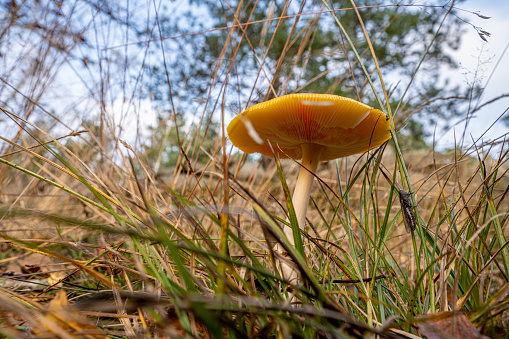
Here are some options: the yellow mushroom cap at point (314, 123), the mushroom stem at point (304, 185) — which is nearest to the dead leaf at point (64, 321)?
the yellow mushroom cap at point (314, 123)

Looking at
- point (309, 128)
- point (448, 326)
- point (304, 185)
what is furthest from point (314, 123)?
point (448, 326)

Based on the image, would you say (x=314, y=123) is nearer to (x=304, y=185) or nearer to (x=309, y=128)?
(x=309, y=128)

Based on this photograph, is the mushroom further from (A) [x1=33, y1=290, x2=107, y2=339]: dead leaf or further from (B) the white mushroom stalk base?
Result: (A) [x1=33, y1=290, x2=107, y2=339]: dead leaf

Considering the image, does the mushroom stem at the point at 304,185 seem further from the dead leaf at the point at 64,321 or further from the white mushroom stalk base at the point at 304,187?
the dead leaf at the point at 64,321

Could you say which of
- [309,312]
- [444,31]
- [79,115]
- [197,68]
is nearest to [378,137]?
[309,312]

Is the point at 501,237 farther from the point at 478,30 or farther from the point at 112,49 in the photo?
the point at 112,49

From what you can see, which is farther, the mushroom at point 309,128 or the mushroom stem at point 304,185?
the mushroom stem at point 304,185

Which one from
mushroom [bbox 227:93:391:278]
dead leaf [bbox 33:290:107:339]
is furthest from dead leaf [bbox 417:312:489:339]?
dead leaf [bbox 33:290:107:339]

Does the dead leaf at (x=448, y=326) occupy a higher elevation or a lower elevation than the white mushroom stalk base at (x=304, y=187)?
lower
